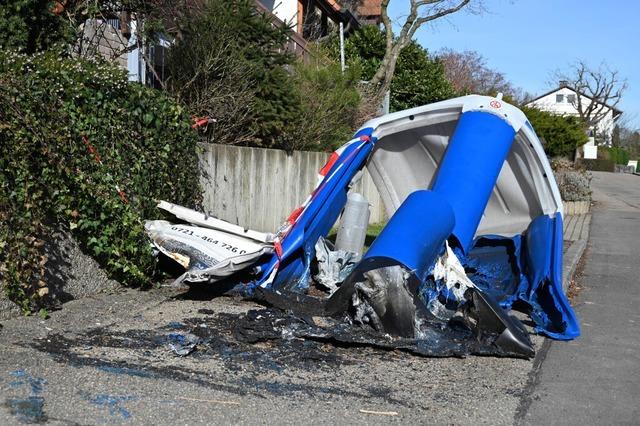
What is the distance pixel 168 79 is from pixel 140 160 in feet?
12.3

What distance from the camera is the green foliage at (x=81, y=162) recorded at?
229 inches

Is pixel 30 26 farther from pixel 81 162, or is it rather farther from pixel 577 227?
pixel 577 227

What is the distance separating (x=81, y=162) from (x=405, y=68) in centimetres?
1966

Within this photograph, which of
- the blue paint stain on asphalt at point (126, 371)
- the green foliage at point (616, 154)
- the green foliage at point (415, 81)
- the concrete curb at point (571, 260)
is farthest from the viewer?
the green foliage at point (616, 154)

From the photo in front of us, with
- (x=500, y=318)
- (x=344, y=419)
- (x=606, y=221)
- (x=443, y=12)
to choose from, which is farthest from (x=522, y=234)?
(x=443, y=12)

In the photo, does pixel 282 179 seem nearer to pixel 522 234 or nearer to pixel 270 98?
pixel 270 98

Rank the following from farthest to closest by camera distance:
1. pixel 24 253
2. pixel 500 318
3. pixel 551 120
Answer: pixel 551 120 < pixel 500 318 < pixel 24 253

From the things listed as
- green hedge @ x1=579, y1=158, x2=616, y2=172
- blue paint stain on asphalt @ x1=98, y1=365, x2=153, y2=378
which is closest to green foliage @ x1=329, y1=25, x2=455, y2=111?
blue paint stain on asphalt @ x1=98, y1=365, x2=153, y2=378

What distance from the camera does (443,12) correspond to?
2297cm

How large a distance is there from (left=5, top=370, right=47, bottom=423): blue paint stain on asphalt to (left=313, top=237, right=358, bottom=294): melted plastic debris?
12.6ft

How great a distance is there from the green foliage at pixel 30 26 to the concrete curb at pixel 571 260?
20.9 feet

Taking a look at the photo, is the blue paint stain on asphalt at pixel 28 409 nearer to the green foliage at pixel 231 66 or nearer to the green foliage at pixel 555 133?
the green foliage at pixel 231 66

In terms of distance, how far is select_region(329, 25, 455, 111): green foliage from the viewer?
Answer: 24.2 m

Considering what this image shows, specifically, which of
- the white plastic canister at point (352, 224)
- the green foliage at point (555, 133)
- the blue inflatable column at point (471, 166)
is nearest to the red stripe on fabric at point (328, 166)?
the white plastic canister at point (352, 224)
